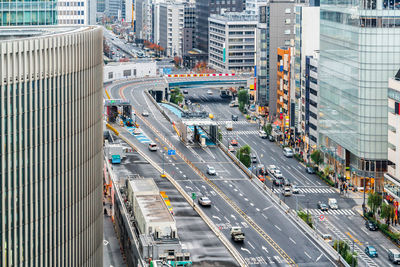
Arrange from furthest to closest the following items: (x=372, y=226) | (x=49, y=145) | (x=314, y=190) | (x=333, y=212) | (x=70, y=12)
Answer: (x=314, y=190)
(x=70, y=12)
(x=333, y=212)
(x=372, y=226)
(x=49, y=145)

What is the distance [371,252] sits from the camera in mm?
148500

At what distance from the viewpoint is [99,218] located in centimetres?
9000

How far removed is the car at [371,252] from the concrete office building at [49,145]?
71.6m

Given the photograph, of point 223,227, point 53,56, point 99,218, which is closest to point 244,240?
point 223,227

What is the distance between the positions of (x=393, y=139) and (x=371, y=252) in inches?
1298

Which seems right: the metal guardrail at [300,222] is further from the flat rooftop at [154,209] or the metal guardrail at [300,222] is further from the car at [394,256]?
the flat rooftop at [154,209]

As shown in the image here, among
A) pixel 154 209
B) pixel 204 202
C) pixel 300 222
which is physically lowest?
pixel 300 222

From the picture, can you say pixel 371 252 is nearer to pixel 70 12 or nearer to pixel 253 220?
pixel 253 220

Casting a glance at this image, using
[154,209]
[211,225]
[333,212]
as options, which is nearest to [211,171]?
[333,212]

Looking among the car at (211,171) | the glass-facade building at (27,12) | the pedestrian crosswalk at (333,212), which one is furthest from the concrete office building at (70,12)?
the glass-facade building at (27,12)

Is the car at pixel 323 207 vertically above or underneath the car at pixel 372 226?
above

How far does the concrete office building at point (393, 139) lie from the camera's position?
171m

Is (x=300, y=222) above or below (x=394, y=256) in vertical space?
above

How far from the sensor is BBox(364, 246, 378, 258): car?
486 feet
